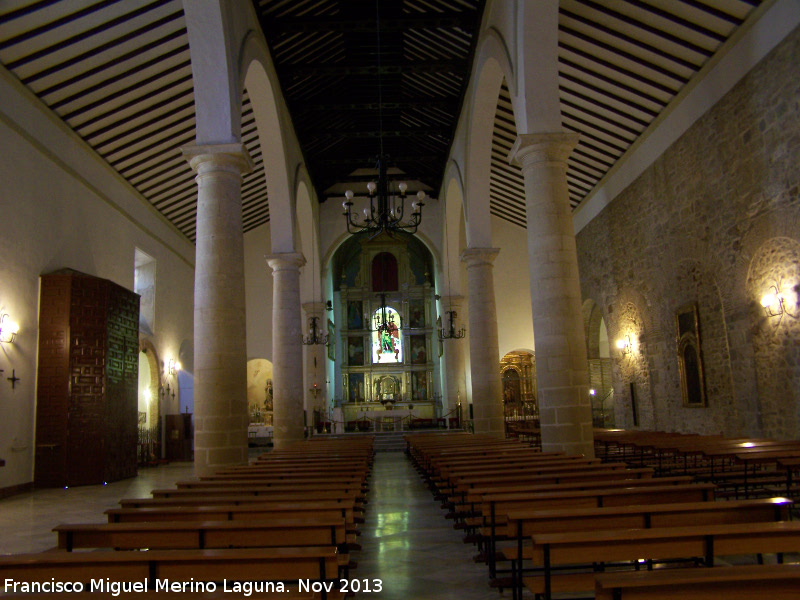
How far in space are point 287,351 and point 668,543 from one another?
40.7 feet

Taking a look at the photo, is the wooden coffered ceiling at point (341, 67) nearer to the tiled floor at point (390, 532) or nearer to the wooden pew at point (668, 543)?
the tiled floor at point (390, 532)

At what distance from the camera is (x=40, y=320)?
11148mm

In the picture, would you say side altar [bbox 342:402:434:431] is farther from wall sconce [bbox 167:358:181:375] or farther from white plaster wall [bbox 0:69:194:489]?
white plaster wall [bbox 0:69:194:489]

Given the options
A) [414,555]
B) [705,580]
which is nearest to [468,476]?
[414,555]

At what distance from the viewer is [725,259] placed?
11.0 m

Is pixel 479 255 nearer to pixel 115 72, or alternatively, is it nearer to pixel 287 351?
pixel 287 351

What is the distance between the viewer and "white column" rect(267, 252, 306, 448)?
14.4 meters

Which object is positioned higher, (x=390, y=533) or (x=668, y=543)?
(x=668, y=543)

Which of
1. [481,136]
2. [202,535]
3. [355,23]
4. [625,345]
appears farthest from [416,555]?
[625,345]

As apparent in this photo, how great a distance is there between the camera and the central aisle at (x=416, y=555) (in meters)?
4.01

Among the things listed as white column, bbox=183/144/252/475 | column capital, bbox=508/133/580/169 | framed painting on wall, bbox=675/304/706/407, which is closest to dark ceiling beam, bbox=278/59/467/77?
column capital, bbox=508/133/580/169

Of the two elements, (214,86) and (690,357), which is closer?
(214,86)

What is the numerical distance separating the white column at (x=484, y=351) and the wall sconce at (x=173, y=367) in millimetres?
8123

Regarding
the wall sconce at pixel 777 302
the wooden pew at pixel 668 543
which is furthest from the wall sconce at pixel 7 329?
the wall sconce at pixel 777 302
